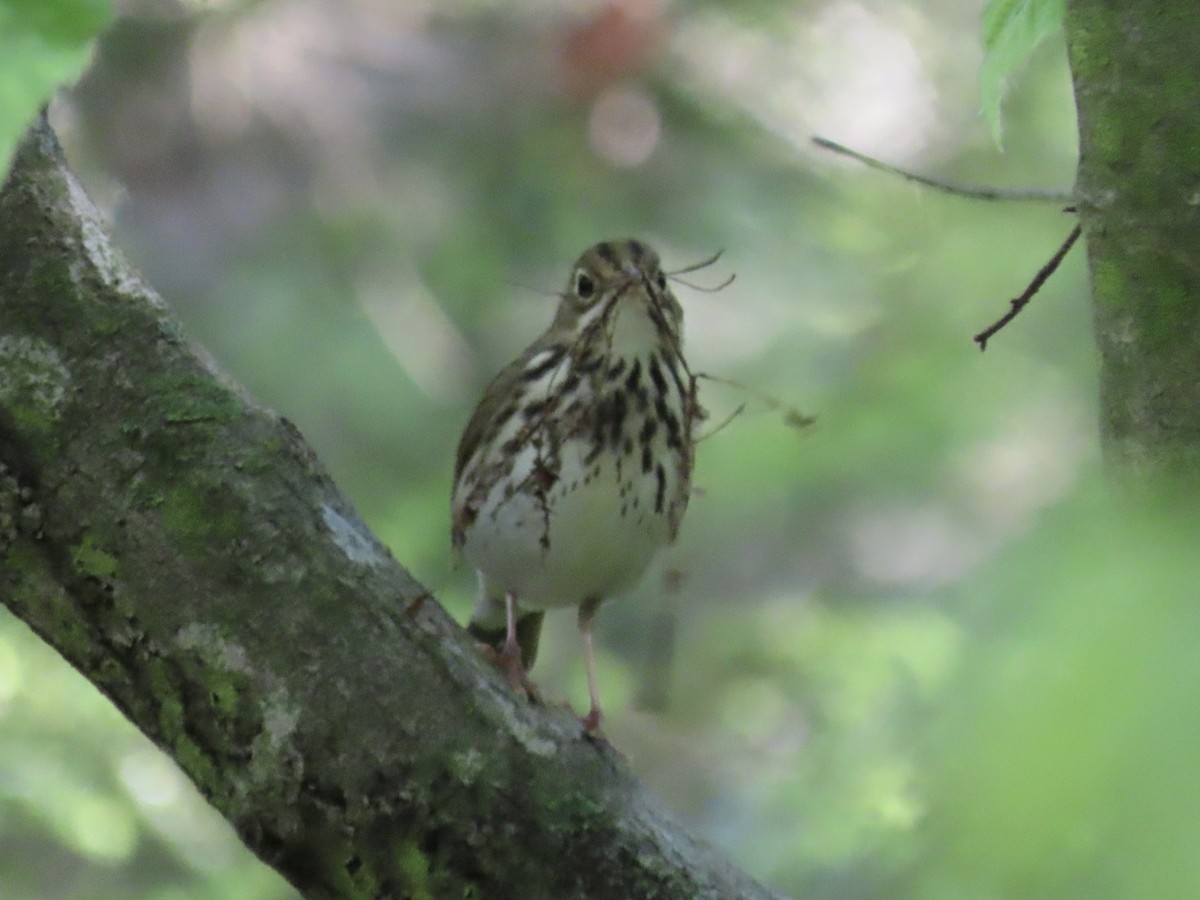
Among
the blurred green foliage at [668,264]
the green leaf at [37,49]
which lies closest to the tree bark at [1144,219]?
the green leaf at [37,49]

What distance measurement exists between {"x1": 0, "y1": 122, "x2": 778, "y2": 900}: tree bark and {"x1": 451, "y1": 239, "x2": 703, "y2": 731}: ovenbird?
78 centimetres

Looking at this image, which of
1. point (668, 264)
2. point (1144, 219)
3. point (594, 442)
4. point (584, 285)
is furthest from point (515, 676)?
point (668, 264)

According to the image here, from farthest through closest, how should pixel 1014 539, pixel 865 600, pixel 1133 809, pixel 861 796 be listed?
pixel 865 600, pixel 861 796, pixel 1014 539, pixel 1133 809

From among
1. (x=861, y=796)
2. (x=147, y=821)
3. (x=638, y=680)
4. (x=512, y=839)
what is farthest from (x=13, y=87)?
(x=638, y=680)

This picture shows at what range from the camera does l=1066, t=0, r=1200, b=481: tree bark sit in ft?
4.88

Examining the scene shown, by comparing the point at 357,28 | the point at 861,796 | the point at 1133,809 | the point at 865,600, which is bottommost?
the point at 1133,809

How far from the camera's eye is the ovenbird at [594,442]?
2629 mm

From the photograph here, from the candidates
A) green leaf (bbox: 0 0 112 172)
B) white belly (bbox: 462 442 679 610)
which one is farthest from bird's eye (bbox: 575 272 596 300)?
green leaf (bbox: 0 0 112 172)

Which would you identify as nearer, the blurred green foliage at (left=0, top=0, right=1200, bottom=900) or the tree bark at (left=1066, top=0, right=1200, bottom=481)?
the tree bark at (left=1066, top=0, right=1200, bottom=481)

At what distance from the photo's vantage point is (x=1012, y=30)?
1.62m

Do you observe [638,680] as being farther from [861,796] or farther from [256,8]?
[256,8]

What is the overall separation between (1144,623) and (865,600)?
395 cm

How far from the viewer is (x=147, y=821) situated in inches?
145

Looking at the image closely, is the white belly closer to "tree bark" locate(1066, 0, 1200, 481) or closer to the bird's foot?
the bird's foot
